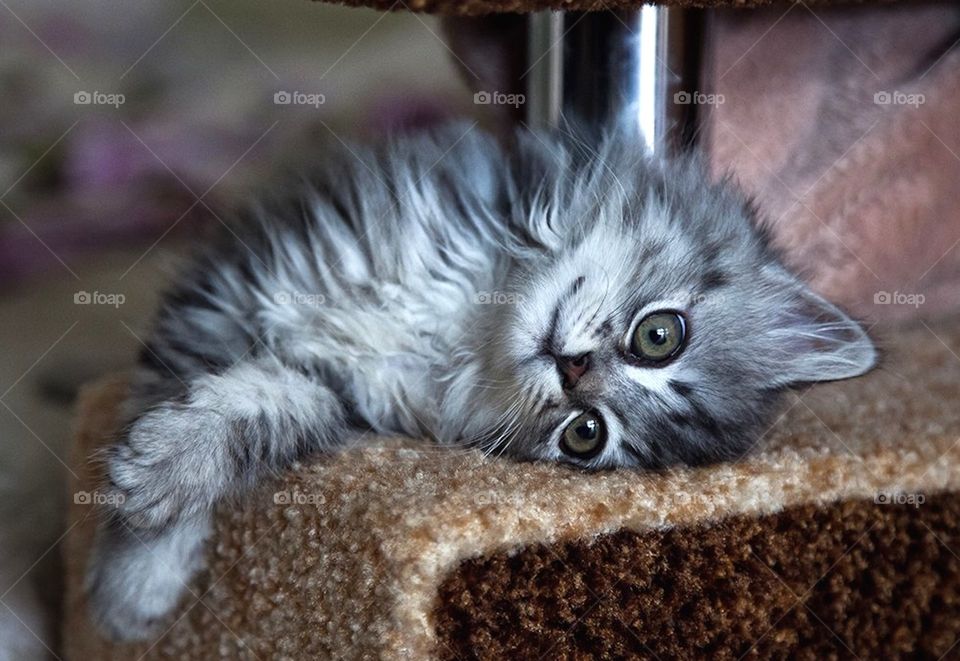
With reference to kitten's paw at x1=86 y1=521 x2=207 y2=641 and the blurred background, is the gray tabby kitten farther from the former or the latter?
the blurred background

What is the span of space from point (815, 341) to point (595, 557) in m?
0.61

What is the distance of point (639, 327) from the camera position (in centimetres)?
129

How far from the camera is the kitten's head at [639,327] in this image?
129cm

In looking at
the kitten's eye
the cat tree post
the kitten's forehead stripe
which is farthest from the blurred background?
the kitten's eye

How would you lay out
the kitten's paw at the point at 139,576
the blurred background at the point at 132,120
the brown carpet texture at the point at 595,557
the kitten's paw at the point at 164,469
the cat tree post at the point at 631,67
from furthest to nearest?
the blurred background at the point at 132,120 → the cat tree post at the point at 631,67 → the kitten's paw at the point at 139,576 → the kitten's paw at the point at 164,469 → the brown carpet texture at the point at 595,557

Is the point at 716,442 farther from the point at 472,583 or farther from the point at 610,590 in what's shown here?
the point at 472,583

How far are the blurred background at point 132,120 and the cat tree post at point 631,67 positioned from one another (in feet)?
3.57

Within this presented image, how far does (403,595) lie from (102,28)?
2922mm

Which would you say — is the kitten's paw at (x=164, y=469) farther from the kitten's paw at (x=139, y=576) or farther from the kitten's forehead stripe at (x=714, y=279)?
the kitten's forehead stripe at (x=714, y=279)

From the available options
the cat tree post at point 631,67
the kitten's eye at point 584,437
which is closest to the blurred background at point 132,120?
the cat tree post at point 631,67

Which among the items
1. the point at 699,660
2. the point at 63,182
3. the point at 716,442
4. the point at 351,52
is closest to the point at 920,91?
the point at 716,442

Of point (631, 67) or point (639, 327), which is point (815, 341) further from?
point (631, 67)

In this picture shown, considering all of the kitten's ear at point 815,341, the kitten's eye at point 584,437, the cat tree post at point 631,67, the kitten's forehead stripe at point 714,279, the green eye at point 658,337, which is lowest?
the kitten's eye at point 584,437

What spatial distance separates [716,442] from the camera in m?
1.33
